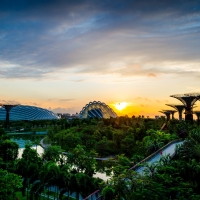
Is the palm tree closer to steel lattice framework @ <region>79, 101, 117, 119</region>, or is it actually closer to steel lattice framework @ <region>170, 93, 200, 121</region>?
steel lattice framework @ <region>170, 93, 200, 121</region>

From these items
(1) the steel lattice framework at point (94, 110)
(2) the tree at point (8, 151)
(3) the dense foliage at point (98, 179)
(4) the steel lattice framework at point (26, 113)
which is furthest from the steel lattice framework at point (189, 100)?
(4) the steel lattice framework at point (26, 113)

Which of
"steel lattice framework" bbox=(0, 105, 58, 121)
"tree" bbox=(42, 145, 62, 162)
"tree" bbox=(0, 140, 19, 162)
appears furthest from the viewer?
"steel lattice framework" bbox=(0, 105, 58, 121)

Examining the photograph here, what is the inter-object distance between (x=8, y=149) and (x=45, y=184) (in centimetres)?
1312

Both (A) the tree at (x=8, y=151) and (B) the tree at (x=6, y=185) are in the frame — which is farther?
(A) the tree at (x=8, y=151)

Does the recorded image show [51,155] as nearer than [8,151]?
Yes

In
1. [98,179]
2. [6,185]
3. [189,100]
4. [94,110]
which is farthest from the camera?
[94,110]

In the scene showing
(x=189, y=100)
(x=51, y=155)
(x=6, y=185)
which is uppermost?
(x=189, y=100)

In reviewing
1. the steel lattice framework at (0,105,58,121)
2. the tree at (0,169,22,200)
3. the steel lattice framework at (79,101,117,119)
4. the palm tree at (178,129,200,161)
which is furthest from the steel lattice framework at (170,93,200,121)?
the steel lattice framework at (0,105,58,121)

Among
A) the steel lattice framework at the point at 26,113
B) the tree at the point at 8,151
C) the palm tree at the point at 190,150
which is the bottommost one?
the tree at the point at 8,151

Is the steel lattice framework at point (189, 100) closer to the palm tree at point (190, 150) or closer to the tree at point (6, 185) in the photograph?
the palm tree at point (190, 150)

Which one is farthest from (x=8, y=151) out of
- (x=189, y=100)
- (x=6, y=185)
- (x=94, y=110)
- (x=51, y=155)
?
(x=94, y=110)

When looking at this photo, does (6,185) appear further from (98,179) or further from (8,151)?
(8,151)

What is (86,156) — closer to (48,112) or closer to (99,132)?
(99,132)

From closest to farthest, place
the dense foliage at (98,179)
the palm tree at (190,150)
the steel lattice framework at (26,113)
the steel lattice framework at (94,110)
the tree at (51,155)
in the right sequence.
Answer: the dense foliage at (98,179)
the palm tree at (190,150)
the tree at (51,155)
the steel lattice framework at (94,110)
the steel lattice framework at (26,113)
